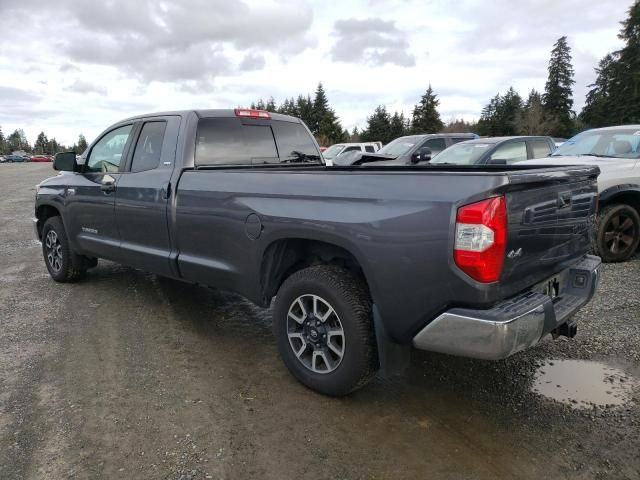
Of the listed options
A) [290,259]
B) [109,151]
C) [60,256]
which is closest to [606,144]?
[290,259]

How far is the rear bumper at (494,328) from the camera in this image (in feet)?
8.15

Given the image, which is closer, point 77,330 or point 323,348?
point 323,348

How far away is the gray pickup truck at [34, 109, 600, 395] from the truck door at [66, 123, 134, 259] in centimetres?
14

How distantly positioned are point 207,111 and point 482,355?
10.6ft

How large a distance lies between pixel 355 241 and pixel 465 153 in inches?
285

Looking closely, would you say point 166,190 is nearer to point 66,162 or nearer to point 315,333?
point 315,333

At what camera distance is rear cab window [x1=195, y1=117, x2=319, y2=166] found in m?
4.41

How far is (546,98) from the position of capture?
219 ft

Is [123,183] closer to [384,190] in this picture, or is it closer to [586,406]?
[384,190]

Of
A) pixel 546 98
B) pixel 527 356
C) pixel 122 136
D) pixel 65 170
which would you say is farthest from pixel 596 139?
pixel 546 98

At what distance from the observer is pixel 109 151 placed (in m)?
5.33

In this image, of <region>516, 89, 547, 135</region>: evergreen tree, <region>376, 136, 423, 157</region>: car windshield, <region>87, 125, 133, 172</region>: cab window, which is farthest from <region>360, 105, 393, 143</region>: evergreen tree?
<region>87, 125, 133, 172</region>: cab window

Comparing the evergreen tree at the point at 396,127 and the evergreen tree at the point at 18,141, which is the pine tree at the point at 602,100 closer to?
the evergreen tree at the point at 396,127

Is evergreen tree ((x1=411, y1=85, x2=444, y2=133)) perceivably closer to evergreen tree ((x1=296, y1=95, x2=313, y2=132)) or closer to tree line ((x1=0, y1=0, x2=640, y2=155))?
tree line ((x1=0, y1=0, x2=640, y2=155))
